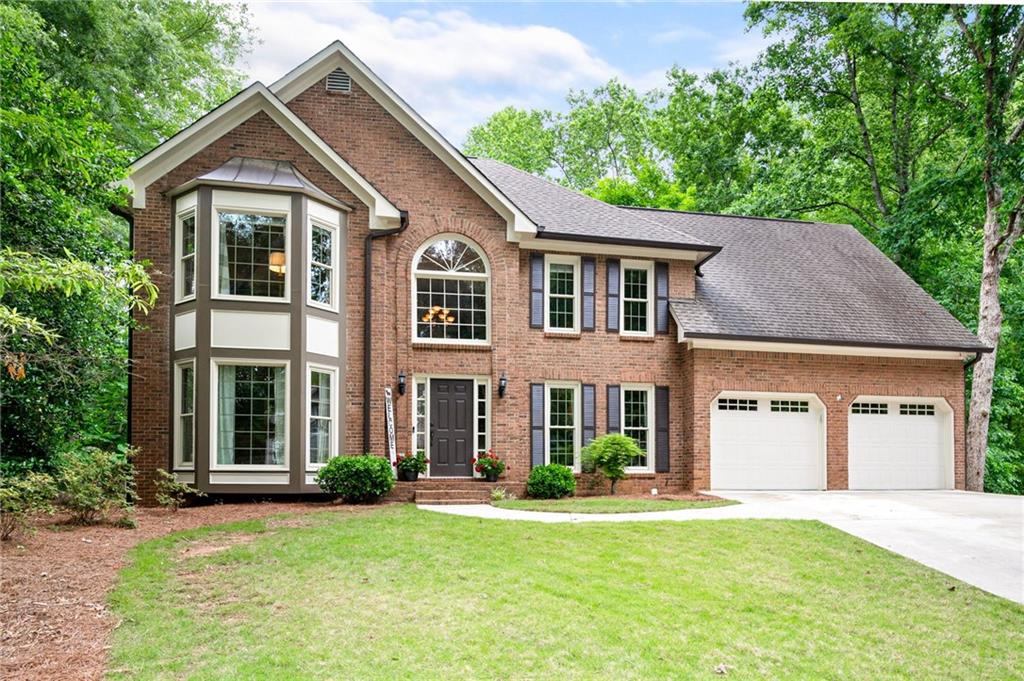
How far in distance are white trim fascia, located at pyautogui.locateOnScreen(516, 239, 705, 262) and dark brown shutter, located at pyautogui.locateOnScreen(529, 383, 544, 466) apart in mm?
2779

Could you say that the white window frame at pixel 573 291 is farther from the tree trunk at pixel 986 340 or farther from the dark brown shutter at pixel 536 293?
the tree trunk at pixel 986 340

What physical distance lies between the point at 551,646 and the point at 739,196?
26330 mm

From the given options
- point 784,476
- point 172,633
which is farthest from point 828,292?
point 172,633

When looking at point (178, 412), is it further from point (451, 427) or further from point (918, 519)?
point (918, 519)

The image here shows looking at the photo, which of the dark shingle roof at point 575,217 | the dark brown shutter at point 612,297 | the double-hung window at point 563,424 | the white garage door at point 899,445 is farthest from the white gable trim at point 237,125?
the white garage door at point 899,445

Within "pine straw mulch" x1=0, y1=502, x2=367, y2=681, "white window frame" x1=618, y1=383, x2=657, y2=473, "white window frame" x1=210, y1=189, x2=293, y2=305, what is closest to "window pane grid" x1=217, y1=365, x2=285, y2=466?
"white window frame" x1=210, y1=189, x2=293, y2=305

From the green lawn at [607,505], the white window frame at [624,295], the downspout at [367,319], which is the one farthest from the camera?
the white window frame at [624,295]

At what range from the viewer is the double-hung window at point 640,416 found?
18734mm

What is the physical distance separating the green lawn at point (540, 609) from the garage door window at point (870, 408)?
8.33 m

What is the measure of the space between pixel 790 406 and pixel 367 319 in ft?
30.3

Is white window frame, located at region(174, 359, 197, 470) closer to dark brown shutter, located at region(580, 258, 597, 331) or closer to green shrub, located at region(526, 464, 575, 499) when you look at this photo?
green shrub, located at region(526, 464, 575, 499)

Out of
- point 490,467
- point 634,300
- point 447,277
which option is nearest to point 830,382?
point 634,300

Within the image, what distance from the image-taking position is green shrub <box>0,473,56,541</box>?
10875 millimetres

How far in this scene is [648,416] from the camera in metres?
18.9
